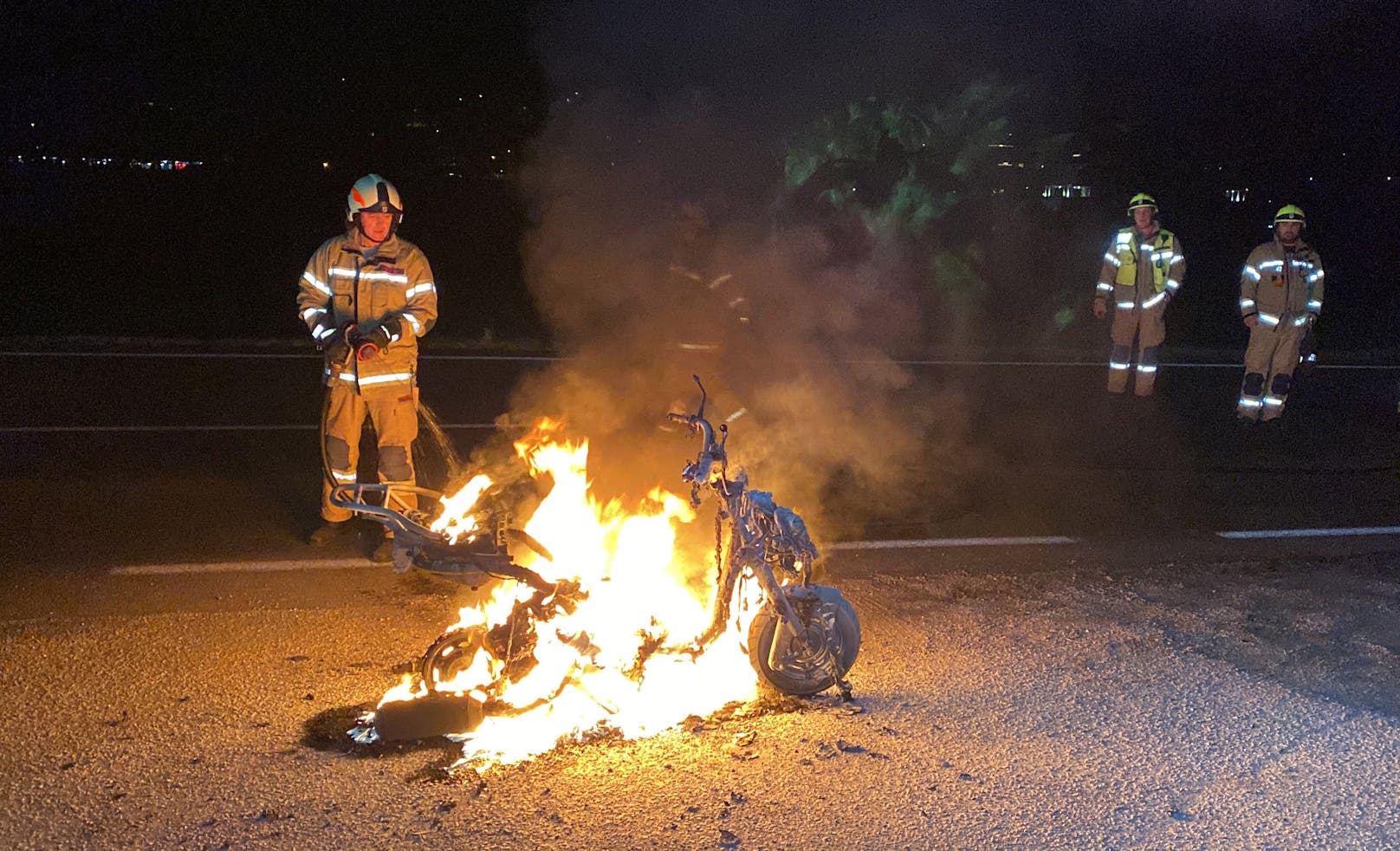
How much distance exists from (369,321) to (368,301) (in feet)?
0.33

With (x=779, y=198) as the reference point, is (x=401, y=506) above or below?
below

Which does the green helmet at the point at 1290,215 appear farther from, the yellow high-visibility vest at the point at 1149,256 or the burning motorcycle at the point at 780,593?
the burning motorcycle at the point at 780,593

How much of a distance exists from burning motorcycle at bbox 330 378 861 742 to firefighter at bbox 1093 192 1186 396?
729 cm

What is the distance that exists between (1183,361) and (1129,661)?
12518 millimetres

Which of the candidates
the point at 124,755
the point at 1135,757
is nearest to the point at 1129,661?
the point at 1135,757

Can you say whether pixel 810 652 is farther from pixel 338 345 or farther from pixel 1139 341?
pixel 1139 341

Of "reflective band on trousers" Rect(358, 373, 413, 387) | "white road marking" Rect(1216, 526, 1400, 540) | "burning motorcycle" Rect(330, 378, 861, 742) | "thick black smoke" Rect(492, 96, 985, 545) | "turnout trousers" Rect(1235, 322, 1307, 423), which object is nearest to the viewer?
"burning motorcycle" Rect(330, 378, 861, 742)

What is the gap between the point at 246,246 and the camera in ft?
77.4

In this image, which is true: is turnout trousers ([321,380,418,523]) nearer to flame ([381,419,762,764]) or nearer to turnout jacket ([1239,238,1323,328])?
flame ([381,419,762,764])

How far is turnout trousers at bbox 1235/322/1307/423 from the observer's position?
10.6 m

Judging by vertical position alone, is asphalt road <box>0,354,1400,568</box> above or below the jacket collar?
below

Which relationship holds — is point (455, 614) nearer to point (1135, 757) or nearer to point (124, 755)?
point (124, 755)

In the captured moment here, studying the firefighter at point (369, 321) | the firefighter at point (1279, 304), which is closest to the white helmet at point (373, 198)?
the firefighter at point (369, 321)

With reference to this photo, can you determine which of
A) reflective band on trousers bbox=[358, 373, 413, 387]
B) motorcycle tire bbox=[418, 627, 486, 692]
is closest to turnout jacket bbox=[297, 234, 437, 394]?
reflective band on trousers bbox=[358, 373, 413, 387]
